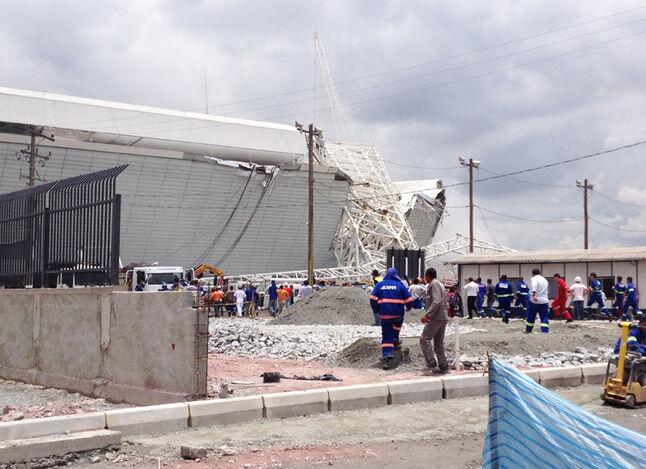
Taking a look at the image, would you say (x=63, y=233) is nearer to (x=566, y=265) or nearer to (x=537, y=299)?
(x=537, y=299)

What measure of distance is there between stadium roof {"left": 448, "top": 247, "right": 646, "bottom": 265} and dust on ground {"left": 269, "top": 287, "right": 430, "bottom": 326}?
4.87m

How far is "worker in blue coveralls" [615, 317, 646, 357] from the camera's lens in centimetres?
919

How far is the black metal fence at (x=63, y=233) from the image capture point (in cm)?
1038

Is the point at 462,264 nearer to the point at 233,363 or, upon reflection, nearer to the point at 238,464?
the point at 233,363

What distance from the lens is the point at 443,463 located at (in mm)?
6492

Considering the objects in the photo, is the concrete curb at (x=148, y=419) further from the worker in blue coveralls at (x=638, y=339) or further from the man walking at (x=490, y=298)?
the man walking at (x=490, y=298)

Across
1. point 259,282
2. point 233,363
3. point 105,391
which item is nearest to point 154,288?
point 259,282

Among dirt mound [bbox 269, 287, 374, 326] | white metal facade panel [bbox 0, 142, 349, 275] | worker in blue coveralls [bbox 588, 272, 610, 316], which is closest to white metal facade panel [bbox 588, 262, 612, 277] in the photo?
worker in blue coveralls [bbox 588, 272, 610, 316]

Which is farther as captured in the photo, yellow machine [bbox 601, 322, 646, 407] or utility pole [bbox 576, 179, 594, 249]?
utility pole [bbox 576, 179, 594, 249]

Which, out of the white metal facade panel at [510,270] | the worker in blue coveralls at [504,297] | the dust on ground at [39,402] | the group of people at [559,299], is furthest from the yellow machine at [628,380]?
the white metal facade panel at [510,270]

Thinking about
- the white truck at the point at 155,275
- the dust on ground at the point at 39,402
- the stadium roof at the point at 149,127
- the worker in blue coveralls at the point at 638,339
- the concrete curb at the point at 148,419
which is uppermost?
the stadium roof at the point at 149,127

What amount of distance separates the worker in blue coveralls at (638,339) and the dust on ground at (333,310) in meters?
15.3

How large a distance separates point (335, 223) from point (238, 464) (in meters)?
53.5

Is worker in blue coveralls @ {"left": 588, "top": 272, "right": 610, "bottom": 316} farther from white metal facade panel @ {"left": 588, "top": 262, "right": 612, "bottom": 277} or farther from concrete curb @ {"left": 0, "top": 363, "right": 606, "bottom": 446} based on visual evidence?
concrete curb @ {"left": 0, "top": 363, "right": 606, "bottom": 446}
